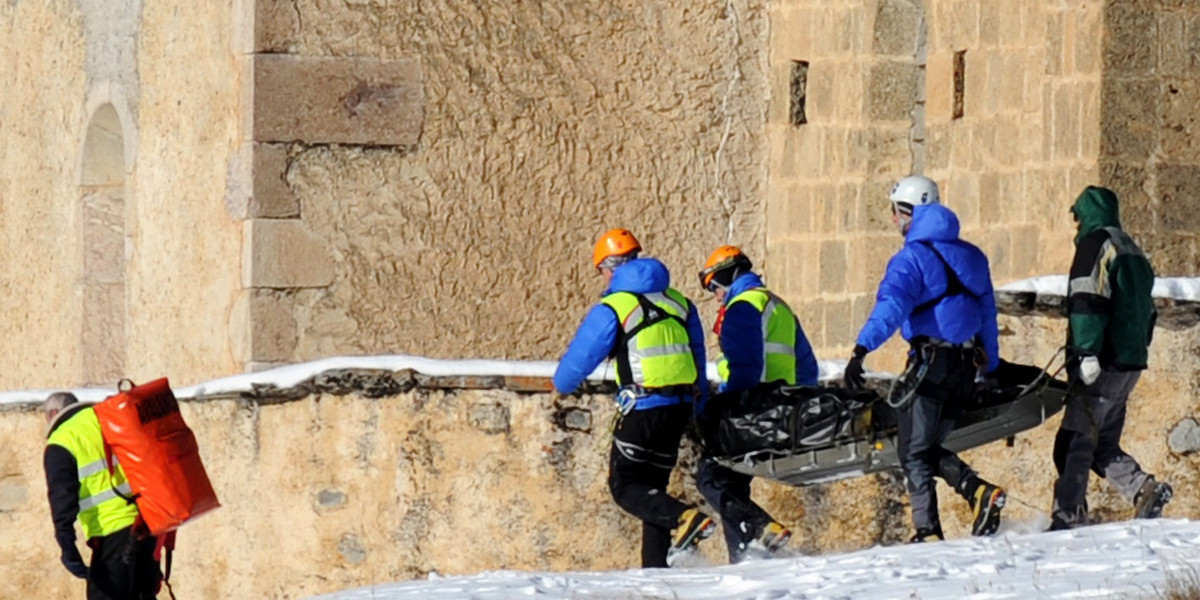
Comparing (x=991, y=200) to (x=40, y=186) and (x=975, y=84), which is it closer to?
(x=975, y=84)

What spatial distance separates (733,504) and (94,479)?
2.48 metres

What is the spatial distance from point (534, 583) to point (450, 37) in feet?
17.6

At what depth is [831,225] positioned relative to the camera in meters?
14.7

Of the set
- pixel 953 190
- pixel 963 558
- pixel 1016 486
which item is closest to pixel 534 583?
pixel 963 558

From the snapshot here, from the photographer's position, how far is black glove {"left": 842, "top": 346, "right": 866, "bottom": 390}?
10.9 metres

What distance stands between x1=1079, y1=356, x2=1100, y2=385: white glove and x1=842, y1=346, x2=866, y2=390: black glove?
33.3 inches

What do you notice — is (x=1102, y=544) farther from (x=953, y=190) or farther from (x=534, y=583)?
(x=953, y=190)

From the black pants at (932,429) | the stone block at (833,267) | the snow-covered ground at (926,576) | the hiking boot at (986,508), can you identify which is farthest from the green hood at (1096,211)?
the stone block at (833,267)

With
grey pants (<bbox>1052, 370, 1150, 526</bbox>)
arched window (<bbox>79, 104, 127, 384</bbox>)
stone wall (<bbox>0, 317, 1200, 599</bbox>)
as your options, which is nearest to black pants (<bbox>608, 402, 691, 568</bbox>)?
stone wall (<bbox>0, 317, 1200, 599</bbox>)

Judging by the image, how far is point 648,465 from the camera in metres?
11.3

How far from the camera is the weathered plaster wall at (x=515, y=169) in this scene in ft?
46.7

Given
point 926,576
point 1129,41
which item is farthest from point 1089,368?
point 1129,41

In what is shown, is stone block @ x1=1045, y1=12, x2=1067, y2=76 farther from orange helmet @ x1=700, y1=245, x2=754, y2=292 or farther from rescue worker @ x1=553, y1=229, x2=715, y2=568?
rescue worker @ x1=553, y1=229, x2=715, y2=568

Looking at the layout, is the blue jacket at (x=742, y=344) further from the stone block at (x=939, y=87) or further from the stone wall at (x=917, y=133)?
the stone block at (x=939, y=87)
